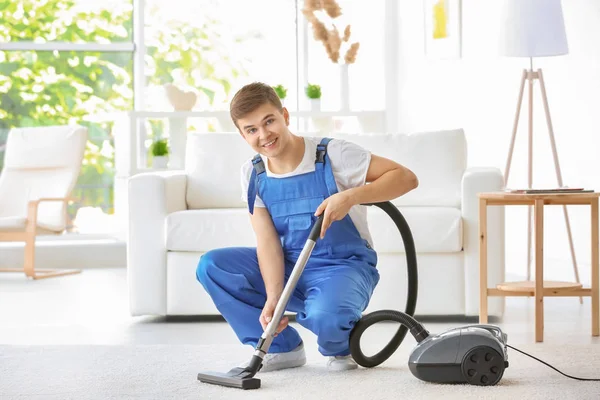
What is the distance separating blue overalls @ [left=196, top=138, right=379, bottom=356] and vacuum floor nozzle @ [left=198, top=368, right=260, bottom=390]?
0.23m

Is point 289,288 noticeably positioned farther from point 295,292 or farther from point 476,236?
point 476,236

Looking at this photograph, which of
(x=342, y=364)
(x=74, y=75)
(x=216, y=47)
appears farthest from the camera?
(x=216, y=47)

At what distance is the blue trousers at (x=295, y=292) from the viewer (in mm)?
2746

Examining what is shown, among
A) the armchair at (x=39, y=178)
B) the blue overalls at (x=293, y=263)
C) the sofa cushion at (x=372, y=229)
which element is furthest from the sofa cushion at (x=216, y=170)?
the armchair at (x=39, y=178)

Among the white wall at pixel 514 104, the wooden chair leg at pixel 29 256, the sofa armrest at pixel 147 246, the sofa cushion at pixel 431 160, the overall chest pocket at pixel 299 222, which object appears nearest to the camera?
the overall chest pocket at pixel 299 222

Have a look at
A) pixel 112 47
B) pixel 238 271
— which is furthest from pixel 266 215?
pixel 112 47

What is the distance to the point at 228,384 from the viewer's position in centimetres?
259

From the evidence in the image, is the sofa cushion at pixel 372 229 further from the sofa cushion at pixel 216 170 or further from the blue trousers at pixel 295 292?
the blue trousers at pixel 295 292

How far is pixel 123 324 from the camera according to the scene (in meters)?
3.92

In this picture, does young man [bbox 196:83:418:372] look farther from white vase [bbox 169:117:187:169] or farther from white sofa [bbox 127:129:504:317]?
white vase [bbox 169:117:187:169]

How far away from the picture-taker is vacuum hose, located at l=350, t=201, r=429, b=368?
2609 millimetres

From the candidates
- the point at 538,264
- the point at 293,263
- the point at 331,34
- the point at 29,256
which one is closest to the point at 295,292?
the point at 293,263

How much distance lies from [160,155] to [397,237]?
2.42m

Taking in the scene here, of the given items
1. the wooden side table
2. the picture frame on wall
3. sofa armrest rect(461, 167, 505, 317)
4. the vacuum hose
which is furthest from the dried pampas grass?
the vacuum hose
